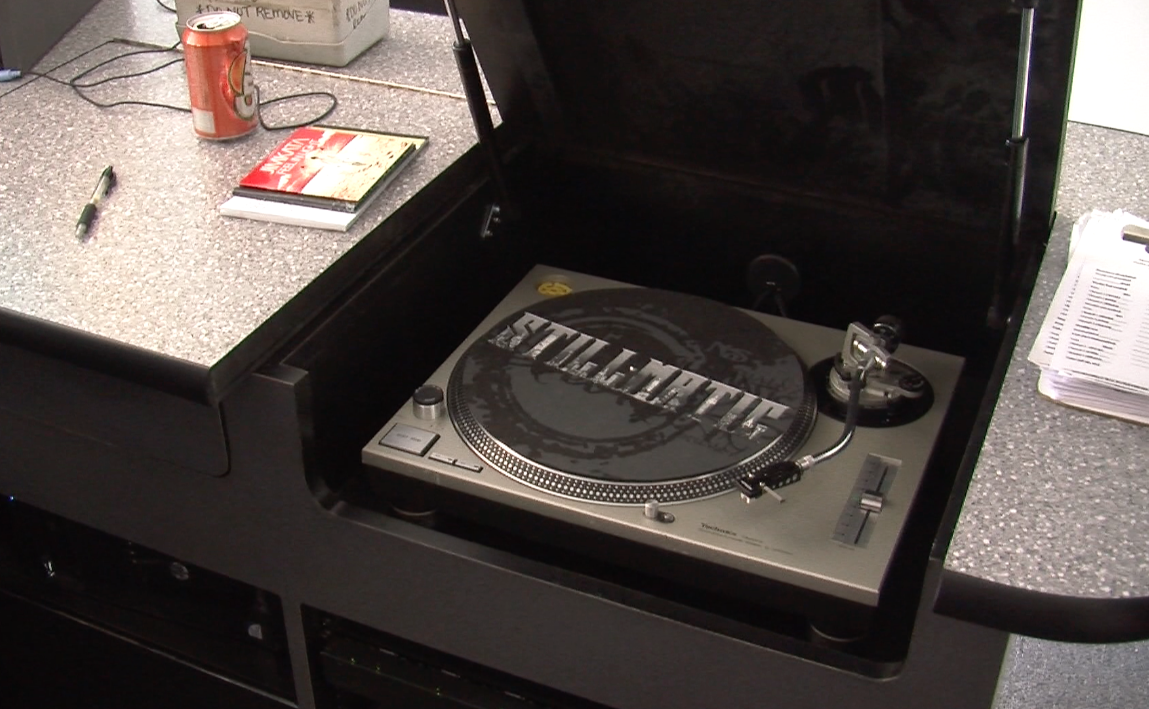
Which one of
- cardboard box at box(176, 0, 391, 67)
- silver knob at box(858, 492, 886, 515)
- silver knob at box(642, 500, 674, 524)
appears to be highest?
cardboard box at box(176, 0, 391, 67)

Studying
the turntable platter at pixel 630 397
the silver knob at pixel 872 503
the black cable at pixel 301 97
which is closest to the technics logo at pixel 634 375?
the turntable platter at pixel 630 397

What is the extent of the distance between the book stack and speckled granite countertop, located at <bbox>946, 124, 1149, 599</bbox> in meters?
0.65

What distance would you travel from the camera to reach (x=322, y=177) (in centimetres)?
121

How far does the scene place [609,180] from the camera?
4.54 ft

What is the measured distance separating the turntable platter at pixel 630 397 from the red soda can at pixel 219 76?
1.32 ft

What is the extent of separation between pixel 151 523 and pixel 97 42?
2.51 feet

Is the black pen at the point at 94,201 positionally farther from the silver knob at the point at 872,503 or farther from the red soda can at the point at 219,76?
the silver knob at the point at 872,503

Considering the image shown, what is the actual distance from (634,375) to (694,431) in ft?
0.33

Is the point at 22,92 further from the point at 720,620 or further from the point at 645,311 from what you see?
the point at 720,620

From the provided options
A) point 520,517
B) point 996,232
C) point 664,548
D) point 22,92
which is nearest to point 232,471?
point 520,517

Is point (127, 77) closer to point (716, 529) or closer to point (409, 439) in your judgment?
point (409, 439)

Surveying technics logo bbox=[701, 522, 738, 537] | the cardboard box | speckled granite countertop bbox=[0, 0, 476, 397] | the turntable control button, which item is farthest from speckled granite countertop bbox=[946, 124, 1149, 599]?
the cardboard box

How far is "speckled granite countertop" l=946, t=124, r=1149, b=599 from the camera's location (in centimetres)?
81

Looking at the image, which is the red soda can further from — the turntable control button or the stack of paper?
the stack of paper
